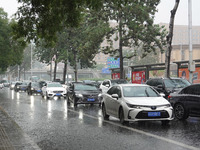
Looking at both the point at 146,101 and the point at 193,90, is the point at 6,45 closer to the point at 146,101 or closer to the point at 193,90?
the point at 193,90

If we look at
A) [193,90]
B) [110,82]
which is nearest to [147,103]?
[193,90]

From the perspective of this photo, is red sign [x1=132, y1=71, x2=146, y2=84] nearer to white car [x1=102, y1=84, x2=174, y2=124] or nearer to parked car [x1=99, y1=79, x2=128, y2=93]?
parked car [x1=99, y1=79, x2=128, y2=93]

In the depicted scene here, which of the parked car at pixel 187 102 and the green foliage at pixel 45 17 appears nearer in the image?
the green foliage at pixel 45 17

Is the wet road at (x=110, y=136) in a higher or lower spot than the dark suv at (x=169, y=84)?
lower

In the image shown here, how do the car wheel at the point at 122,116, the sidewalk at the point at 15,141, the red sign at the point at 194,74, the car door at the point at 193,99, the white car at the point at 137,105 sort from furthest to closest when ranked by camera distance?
the red sign at the point at 194,74 → the car door at the point at 193,99 → the car wheel at the point at 122,116 → the white car at the point at 137,105 → the sidewalk at the point at 15,141

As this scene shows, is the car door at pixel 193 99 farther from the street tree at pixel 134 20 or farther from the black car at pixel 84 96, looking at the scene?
the street tree at pixel 134 20

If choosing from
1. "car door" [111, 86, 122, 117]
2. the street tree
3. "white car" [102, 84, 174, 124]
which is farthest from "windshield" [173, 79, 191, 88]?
the street tree

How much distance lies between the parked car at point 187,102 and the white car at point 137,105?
1307 mm

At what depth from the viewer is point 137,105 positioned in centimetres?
1193

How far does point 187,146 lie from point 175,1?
20.3 meters

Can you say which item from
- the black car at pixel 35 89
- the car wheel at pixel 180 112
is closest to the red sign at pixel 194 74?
the car wheel at pixel 180 112

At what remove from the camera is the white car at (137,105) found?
38.9 ft

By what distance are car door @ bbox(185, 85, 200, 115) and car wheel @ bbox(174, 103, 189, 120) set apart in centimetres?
36

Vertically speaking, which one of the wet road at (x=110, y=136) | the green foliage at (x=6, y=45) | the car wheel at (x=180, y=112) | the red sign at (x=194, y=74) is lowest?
the wet road at (x=110, y=136)
